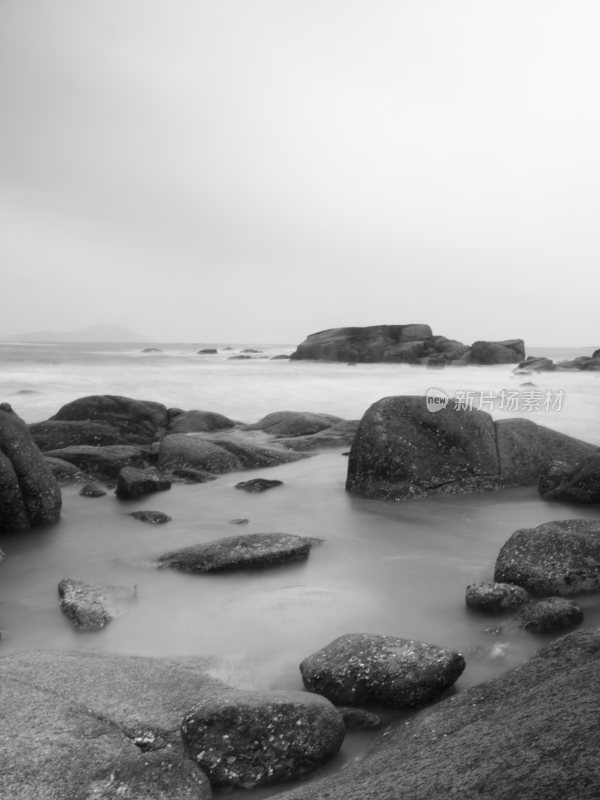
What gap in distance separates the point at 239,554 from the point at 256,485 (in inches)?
118

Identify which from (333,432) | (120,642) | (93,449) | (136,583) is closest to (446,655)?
(120,642)

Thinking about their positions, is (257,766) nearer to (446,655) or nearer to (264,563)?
(446,655)

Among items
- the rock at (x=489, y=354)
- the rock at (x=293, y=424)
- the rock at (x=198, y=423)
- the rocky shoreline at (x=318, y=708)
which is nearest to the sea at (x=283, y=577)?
the rocky shoreline at (x=318, y=708)

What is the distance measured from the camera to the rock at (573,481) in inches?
265

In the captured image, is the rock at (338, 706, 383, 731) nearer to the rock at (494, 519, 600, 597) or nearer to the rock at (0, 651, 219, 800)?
the rock at (0, 651, 219, 800)

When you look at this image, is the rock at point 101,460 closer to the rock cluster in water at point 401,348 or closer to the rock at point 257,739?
the rock at point 257,739

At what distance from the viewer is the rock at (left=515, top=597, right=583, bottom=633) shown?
371cm

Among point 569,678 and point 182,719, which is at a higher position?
point 569,678

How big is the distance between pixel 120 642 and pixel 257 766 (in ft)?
5.37

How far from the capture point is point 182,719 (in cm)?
266

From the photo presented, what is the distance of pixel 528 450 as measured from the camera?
314 inches

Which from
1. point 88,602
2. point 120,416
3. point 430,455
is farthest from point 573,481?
point 120,416

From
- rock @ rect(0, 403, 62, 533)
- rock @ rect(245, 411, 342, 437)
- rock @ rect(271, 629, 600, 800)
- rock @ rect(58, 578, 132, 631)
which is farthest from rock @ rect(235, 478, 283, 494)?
rock @ rect(271, 629, 600, 800)

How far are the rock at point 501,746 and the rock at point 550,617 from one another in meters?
0.96
